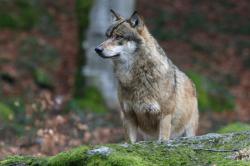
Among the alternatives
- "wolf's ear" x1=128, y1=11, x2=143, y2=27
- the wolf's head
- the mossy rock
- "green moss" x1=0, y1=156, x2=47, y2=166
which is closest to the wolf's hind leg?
the wolf's head

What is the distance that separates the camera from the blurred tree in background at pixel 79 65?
16.2 m

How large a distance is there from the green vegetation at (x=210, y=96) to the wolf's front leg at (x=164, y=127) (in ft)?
35.2

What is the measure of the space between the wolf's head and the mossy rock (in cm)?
293

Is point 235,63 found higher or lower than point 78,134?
higher

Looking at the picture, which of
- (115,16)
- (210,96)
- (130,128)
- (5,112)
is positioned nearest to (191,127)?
(130,128)

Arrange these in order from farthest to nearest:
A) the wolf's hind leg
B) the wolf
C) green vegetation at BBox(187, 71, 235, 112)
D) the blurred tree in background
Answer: green vegetation at BBox(187, 71, 235, 112) → the blurred tree in background → the wolf's hind leg → the wolf

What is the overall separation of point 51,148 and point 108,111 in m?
6.58

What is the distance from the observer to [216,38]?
2856 cm

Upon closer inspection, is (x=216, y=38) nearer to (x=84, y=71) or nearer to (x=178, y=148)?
(x=84, y=71)

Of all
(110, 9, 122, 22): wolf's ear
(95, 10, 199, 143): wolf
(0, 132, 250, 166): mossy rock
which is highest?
(110, 9, 122, 22): wolf's ear

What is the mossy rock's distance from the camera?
237 inches

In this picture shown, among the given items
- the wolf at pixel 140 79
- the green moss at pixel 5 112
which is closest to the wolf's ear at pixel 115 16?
the wolf at pixel 140 79

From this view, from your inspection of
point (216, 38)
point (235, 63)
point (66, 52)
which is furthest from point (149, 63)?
point (216, 38)

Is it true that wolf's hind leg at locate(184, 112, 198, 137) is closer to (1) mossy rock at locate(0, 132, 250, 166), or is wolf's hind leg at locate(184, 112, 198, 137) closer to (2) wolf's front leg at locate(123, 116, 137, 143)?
(2) wolf's front leg at locate(123, 116, 137, 143)
